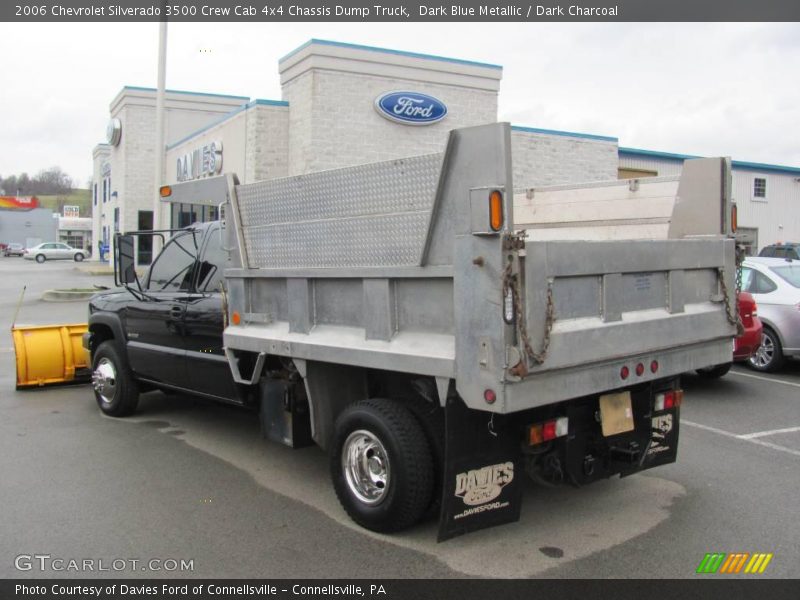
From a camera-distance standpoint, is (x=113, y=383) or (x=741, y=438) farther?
(x=113, y=383)

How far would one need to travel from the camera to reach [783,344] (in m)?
9.65

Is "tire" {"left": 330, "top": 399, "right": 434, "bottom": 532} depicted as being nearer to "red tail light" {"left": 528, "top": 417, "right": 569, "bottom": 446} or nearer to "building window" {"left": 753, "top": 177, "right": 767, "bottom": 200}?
"red tail light" {"left": 528, "top": 417, "right": 569, "bottom": 446}

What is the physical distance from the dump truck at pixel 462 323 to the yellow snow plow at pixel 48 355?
3.99 metres

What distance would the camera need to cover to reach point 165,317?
654 cm

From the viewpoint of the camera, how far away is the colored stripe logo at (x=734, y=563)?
389 centimetres

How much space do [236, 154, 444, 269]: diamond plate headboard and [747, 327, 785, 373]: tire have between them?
757 centimetres

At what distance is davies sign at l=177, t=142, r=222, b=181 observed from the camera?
855 inches

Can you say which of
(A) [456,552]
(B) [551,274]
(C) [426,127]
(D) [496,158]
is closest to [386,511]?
(A) [456,552]

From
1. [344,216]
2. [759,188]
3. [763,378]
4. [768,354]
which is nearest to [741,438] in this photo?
[763,378]

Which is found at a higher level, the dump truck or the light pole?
the light pole

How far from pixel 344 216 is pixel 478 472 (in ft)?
5.81

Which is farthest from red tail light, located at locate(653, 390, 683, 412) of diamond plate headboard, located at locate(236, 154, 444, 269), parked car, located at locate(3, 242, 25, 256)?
parked car, located at locate(3, 242, 25, 256)

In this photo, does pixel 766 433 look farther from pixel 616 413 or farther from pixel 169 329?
pixel 169 329

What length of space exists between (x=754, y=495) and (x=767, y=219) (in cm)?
3166
